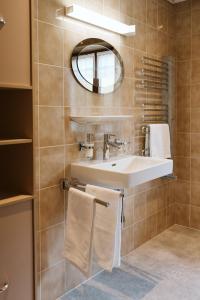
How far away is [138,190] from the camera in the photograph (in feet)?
9.06

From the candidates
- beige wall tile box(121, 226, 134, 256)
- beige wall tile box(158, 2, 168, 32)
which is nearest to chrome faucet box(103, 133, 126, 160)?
beige wall tile box(121, 226, 134, 256)

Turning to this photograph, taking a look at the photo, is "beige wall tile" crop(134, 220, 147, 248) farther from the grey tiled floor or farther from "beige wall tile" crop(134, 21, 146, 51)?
"beige wall tile" crop(134, 21, 146, 51)

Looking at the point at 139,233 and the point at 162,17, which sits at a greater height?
the point at 162,17

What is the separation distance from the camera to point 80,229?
5.96 ft

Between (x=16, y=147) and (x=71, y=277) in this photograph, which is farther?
(x=71, y=277)

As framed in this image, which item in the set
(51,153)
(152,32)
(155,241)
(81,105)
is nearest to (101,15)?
(81,105)

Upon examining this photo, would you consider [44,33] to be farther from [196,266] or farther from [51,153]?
[196,266]

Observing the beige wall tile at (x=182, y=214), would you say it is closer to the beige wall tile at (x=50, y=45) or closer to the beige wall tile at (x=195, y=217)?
the beige wall tile at (x=195, y=217)

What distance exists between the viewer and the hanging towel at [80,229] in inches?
68.7

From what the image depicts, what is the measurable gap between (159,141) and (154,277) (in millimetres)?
1208

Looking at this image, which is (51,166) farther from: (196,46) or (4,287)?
(196,46)

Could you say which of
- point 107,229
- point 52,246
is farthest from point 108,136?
point 52,246

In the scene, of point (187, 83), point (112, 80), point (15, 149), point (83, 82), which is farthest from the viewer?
point (187, 83)

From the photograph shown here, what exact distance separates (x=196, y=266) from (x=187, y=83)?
1813mm
